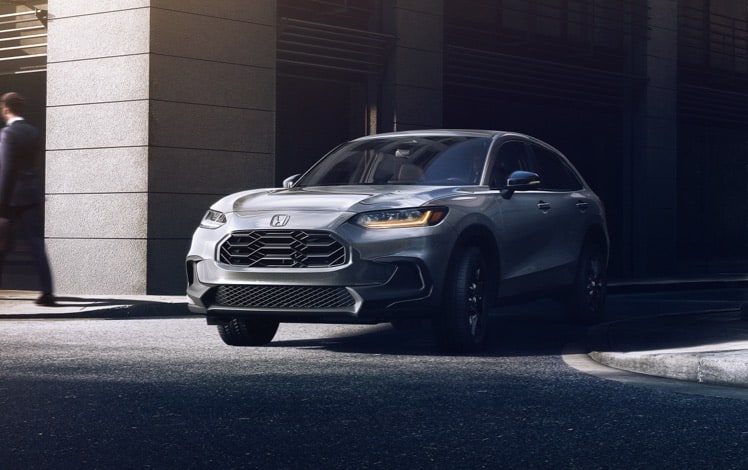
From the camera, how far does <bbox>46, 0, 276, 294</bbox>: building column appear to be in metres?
13.8

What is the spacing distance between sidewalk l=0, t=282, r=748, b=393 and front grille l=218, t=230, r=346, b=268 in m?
1.97

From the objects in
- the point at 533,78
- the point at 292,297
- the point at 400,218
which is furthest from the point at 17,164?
the point at 533,78

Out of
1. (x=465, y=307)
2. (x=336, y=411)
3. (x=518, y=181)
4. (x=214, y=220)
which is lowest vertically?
(x=336, y=411)

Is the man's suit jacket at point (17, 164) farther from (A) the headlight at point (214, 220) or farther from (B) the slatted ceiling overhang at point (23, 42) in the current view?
(B) the slatted ceiling overhang at point (23, 42)

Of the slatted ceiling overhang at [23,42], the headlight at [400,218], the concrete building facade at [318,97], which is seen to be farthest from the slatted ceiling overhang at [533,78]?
the headlight at [400,218]

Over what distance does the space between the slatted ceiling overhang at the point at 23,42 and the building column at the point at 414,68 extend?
15.1 ft

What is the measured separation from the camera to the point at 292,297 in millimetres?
7859

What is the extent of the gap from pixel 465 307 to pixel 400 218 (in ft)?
2.58

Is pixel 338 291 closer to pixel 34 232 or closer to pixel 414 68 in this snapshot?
pixel 34 232

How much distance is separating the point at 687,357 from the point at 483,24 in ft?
38.4

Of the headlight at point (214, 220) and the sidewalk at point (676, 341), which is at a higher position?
the headlight at point (214, 220)

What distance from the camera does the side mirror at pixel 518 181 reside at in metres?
8.73

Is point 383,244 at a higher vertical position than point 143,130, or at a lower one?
lower

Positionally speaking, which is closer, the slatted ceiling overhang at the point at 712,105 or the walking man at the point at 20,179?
the walking man at the point at 20,179
